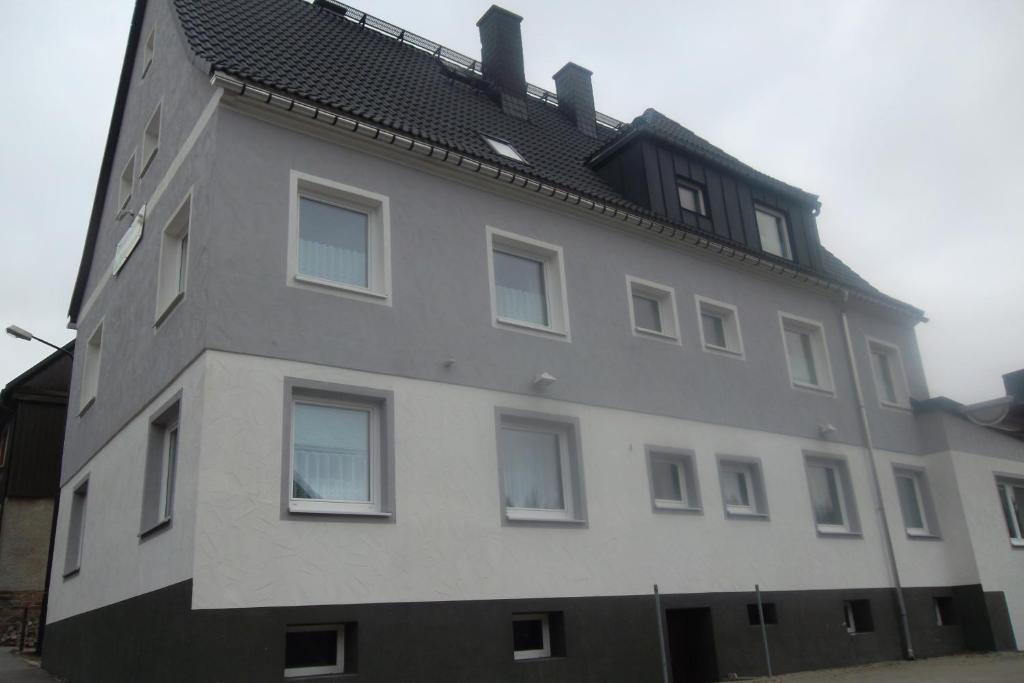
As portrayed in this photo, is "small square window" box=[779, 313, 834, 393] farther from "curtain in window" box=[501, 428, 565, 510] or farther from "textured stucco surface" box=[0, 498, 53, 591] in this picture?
"textured stucco surface" box=[0, 498, 53, 591]

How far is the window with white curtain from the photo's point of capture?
477 inches

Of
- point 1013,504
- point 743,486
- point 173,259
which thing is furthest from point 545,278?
point 1013,504

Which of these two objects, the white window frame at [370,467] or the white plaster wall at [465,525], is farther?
the white window frame at [370,467]

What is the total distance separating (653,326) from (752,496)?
128 inches

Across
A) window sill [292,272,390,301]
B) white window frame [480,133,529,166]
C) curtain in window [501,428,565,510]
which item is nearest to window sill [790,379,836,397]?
curtain in window [501,428,565,510]

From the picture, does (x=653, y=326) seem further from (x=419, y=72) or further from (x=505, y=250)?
(x=419, y=72)

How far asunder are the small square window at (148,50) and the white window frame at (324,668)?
10.6m

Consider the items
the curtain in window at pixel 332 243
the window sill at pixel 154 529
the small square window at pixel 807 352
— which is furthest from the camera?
the small square window at pixel 807 352

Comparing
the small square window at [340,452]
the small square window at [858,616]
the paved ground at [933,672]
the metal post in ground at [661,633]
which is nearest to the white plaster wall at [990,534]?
the paved ground at [933,672]

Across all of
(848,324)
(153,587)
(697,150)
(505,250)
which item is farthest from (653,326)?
(153,587)

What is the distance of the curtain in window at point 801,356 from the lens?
57.7 feet

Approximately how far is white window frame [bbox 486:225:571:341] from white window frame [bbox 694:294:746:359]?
124 inches

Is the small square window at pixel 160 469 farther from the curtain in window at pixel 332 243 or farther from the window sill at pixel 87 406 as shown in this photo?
the window sill at pixel 87 406

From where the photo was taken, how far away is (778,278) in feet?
57.5
